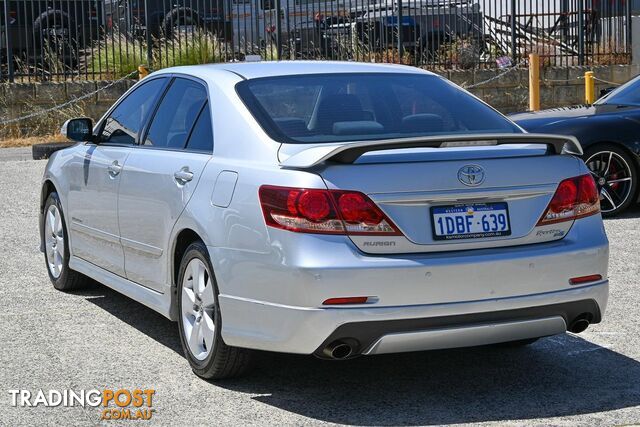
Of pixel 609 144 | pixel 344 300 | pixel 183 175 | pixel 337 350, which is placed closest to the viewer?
pixel 344 300

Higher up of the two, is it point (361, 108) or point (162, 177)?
point (361, 108)

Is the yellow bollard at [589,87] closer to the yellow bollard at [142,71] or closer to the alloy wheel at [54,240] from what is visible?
the yellow bollard at [142,71]

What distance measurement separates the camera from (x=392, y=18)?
22188mm

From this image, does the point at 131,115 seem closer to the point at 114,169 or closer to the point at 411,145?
the point at 114,169

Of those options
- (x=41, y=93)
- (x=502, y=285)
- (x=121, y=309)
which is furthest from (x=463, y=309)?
(x=41, y=93)

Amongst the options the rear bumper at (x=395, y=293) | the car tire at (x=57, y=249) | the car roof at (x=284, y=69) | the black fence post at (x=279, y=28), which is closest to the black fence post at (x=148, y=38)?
the black fence post at (x=279, y=28)

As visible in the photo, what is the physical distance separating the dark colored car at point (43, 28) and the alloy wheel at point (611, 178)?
1205 centimetres

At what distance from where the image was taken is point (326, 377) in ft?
19.5

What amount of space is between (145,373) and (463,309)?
5.62 ft

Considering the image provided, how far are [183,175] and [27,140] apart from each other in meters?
15.1

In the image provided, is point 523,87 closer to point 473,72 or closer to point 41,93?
point 473,72

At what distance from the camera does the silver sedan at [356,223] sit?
5.12m

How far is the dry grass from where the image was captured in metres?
20.2

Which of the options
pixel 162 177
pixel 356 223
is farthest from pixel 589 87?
pixel 356 223
